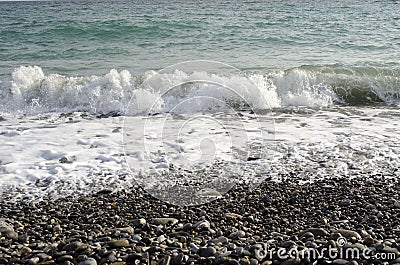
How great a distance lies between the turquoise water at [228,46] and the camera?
1059cm

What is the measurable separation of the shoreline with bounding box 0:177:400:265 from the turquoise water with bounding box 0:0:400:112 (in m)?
5.54

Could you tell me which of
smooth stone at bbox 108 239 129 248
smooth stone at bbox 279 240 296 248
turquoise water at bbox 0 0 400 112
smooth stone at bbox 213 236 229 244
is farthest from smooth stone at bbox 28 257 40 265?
turquoise water at bbox 0 0 400 112

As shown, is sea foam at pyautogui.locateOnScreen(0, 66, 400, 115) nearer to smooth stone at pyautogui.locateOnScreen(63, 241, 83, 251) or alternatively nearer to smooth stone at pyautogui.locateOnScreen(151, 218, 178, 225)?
smooth stone at pyautogui.locateOnScreen(151, 218, 178, 225)

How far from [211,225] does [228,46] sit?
11615 millimetres

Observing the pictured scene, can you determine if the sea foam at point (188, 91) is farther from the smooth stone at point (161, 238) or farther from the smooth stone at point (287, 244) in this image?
the smooth stone at point (287, 244)

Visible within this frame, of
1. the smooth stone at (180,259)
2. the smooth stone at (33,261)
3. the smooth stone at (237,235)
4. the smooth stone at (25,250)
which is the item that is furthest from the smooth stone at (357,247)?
the smooth stone at (25,250)

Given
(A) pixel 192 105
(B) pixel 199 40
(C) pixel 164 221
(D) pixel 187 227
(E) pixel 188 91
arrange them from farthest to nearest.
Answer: (B) pixel 199 40
(E) pixel 188 91
(A) pixel 192 105
(C) pixel 164 221
(D) pixel 187 227

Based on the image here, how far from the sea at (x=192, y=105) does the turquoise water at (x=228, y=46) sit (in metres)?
0.05

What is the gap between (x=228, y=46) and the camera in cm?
1480

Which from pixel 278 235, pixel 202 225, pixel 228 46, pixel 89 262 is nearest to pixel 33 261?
pixel 89 262

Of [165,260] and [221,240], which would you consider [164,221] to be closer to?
[221,240]

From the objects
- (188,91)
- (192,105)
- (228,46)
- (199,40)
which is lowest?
(192,105)

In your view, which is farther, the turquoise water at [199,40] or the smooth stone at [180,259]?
the turquoise water at [199,40]

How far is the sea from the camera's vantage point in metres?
5.37
